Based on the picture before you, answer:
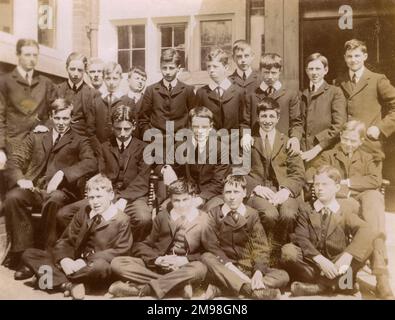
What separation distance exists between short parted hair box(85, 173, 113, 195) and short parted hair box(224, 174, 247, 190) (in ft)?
3.13

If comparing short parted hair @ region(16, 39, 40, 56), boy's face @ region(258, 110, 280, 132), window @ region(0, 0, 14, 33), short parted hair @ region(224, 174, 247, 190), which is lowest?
short parted hair @ region(224, 174, 247, 190)

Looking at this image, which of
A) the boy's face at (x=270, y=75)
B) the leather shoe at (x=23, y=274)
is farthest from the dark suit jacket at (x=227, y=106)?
the leather shoe at (x=23, y=274)

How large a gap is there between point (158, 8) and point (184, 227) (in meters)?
1.96

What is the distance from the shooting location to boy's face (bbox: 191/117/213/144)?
153 inches

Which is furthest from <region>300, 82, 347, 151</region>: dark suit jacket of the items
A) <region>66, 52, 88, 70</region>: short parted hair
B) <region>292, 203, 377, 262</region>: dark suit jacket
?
<region>66, 52, 88, 70</region>: short parted hair

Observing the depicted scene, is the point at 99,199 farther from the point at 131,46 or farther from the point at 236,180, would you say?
the point at 131,46

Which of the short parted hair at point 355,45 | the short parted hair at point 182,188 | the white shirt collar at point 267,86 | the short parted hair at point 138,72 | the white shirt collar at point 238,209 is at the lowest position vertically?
the white shirt collar at point 238,209

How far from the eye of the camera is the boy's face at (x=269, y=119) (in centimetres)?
386

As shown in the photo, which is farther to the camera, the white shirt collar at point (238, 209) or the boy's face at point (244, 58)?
the boy's face at point (244, 58)

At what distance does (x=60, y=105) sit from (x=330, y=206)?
2384 millimetres

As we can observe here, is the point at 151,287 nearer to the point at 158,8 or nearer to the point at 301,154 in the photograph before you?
the point at 301,154

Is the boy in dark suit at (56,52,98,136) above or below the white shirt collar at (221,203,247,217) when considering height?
above

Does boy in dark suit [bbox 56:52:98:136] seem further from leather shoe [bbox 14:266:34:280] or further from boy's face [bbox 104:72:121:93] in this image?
leather shoe [bbox 14:266:34:280]

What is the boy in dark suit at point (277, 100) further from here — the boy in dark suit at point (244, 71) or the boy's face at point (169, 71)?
the boy's face at point (169, 71)
